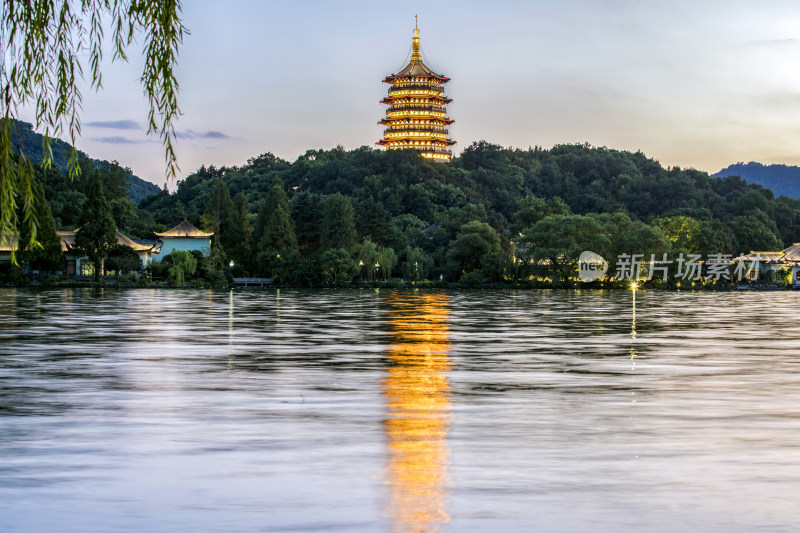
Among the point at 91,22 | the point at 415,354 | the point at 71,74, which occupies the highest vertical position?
the point at 91,22

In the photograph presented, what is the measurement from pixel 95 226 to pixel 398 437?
181 ft

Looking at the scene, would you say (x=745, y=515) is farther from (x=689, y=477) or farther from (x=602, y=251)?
(x=602, y=251)

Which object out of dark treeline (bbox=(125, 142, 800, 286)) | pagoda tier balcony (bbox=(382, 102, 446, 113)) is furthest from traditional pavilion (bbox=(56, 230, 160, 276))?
pagoda tier balcony (bbox=(382, 102, 446, 113))

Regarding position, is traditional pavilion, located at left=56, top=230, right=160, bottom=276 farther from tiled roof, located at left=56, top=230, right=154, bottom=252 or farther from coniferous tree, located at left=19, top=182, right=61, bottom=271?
coniferous tree, located at left=19, top=182, right=61, bottom=271

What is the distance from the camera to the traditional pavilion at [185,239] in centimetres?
7262

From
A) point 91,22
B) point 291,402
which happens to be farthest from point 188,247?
point 91,22

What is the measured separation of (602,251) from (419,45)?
73.3 m

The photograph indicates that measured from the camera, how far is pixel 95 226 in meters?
60.0

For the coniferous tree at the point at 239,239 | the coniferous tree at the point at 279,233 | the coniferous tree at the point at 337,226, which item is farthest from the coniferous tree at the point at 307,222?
the coniferous tree at the point at 239,239

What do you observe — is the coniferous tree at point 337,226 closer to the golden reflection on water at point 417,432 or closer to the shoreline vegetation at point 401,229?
the shoreline vegetation at point 401,229

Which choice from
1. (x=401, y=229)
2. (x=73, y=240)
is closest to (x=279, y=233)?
(x=73, y=240)

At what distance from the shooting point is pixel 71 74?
5.99m

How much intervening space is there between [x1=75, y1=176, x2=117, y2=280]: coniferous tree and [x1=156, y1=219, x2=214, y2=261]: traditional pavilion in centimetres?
1172

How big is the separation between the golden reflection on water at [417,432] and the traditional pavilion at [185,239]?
55.4 metres
